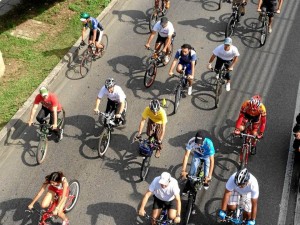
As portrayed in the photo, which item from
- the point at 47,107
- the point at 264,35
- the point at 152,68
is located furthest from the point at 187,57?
the point at 264,35

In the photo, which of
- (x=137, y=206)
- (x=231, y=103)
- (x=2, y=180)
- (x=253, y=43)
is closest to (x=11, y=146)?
(x=2, y=180)

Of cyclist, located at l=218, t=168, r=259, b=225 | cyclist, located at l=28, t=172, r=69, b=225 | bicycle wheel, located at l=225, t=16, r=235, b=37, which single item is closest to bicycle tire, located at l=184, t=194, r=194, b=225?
cyclist, located at l=218, t=168, r=259, b=225

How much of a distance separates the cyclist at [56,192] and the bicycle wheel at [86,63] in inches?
227

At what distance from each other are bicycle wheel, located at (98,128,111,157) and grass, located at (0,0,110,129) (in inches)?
124

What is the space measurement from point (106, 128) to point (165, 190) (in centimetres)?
317

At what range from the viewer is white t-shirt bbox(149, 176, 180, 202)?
9.31m

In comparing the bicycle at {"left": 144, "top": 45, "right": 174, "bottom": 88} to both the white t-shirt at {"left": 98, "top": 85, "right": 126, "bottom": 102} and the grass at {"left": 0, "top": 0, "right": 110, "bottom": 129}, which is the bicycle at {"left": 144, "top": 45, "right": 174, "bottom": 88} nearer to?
the white t-shirt at {"left": 98, "top": 85, "right": 126, "bottom": 102}

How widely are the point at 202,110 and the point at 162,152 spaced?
86.6 inches

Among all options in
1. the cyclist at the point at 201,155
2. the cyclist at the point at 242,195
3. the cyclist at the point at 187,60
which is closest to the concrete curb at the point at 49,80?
the cyclist at the point at 187,60

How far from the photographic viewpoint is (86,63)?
1517cm

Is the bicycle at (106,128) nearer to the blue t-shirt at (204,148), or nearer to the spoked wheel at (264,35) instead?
the blue t-shirt at (204,148)

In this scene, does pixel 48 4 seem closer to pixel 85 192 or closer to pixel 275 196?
pixel 85 192

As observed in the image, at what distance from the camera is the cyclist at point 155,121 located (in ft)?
35.6

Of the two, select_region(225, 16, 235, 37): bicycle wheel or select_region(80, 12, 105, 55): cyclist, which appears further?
select_region(225, 16, 235, 37): bicycle wheel
